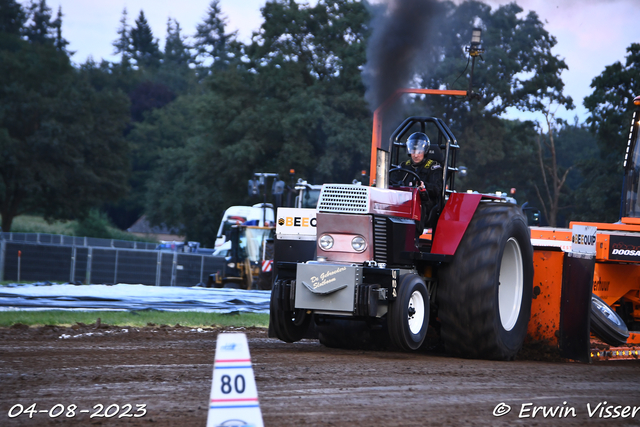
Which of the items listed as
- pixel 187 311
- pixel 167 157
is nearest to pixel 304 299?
pixel 187 311

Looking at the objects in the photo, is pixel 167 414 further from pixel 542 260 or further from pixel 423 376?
pixel 542 260

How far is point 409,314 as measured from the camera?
8305mm

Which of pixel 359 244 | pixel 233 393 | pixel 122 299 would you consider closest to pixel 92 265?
pixel 122 299

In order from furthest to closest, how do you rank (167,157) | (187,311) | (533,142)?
1. (167,157)
2. (533,142)
3. (187,311)

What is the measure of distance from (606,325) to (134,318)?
A: 26.6 ft

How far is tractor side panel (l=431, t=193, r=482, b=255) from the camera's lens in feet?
28.4

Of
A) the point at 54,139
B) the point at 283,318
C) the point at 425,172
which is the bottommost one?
the point at 283,318

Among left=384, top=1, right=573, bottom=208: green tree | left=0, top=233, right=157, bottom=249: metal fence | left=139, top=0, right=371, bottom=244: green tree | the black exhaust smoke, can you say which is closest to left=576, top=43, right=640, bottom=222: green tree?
left=384, top=1, right=573, bottom=208: green tree

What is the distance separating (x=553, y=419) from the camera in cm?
546

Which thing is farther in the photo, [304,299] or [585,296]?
[585,296]

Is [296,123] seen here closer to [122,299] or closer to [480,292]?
[122,299]

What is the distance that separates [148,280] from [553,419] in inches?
1016

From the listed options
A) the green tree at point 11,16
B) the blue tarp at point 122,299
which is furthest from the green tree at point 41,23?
the blue tarp at point 122,299

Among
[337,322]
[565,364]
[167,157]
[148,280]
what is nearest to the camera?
[565,364]
